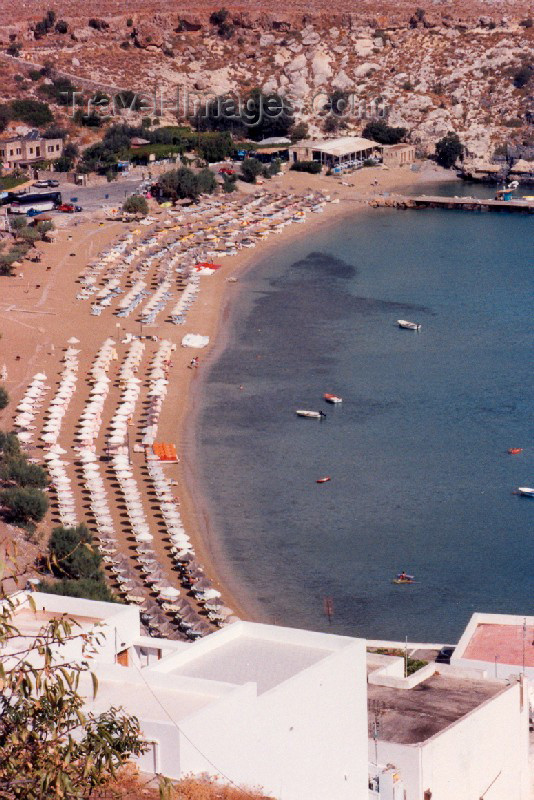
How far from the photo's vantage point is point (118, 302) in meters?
70.0

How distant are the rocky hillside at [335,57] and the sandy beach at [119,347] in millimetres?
30064

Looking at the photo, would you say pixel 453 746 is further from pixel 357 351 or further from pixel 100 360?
pixel 357 351

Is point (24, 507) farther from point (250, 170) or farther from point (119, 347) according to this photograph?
point (250, 170)

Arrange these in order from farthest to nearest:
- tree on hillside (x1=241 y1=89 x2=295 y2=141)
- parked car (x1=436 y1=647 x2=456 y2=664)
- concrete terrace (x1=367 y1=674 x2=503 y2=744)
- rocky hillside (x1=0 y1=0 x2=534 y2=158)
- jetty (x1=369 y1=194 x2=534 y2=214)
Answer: rocky hillside (x1=0 y1=0 x2=534 y2=158), tree on hillside (x1=241 y1=89 x2=295 y2=141), jetty (x1=369 y1=194 x2=534 y2=214), parked car (x1=436 y1=647 x2=456 y2=664), concrete terrace (x1=367 y1=674 x2=503 y2=744)

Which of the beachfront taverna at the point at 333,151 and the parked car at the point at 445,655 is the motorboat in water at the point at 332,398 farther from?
the beachfront taverna at the point at 333,151

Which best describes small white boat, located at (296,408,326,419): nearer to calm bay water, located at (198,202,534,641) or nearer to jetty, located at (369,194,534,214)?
calm bay water, located at (198,202,534,641)

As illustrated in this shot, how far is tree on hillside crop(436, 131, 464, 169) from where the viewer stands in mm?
114188

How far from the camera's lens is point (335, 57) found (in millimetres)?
135625

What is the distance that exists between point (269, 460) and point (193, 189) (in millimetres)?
46931

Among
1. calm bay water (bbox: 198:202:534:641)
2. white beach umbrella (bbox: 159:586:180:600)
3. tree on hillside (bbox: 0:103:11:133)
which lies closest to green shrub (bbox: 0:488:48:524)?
calm bay water (bbox: 198:202:534:641)

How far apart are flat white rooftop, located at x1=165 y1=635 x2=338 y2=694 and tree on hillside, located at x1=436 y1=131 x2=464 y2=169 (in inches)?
3830

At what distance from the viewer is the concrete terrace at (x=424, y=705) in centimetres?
2305

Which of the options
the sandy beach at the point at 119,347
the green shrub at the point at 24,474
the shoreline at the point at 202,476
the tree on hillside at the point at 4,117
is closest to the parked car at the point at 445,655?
the shoreline at the point at 202,476

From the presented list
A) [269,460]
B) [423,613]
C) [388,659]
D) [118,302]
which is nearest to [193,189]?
[118,302]
